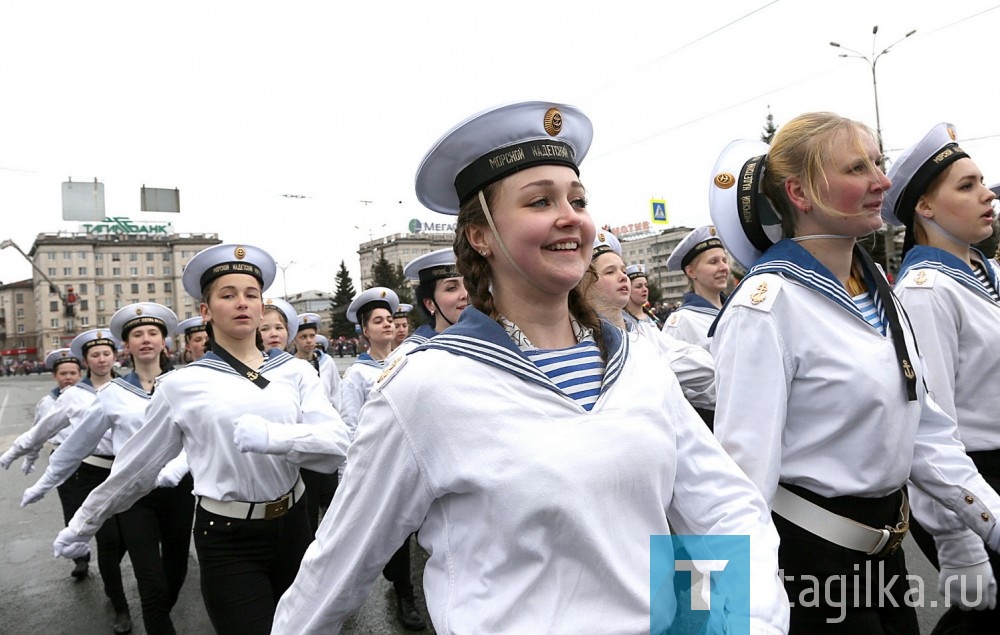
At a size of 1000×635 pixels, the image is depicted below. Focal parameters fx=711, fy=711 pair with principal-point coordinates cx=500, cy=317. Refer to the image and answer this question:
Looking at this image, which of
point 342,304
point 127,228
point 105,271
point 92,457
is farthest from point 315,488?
point 105,271

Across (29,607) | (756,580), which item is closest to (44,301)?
(29,607)

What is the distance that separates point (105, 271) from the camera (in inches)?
4092

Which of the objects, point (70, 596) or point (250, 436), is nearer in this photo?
point (250, 436)

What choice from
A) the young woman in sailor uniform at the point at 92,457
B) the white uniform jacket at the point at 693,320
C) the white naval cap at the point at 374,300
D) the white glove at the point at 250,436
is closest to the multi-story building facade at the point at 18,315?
the young woman in sailor uniform at the point at 92,457

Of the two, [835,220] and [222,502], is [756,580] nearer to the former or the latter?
[835,220]

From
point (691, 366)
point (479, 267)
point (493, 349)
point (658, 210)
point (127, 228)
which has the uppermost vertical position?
point (127, 228)

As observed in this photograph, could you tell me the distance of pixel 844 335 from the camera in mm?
2334

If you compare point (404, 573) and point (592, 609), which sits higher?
point (592, 609)

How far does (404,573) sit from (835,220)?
3839 millimetres

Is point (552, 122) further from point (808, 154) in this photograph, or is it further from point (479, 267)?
point (808, 154)

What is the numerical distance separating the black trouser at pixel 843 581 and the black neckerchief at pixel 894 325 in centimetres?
40

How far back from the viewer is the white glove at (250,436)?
→ 10.6 feet

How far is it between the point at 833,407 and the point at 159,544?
4429 millimetres

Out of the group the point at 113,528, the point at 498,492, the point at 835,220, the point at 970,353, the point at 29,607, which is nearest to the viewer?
the point at 498,492
